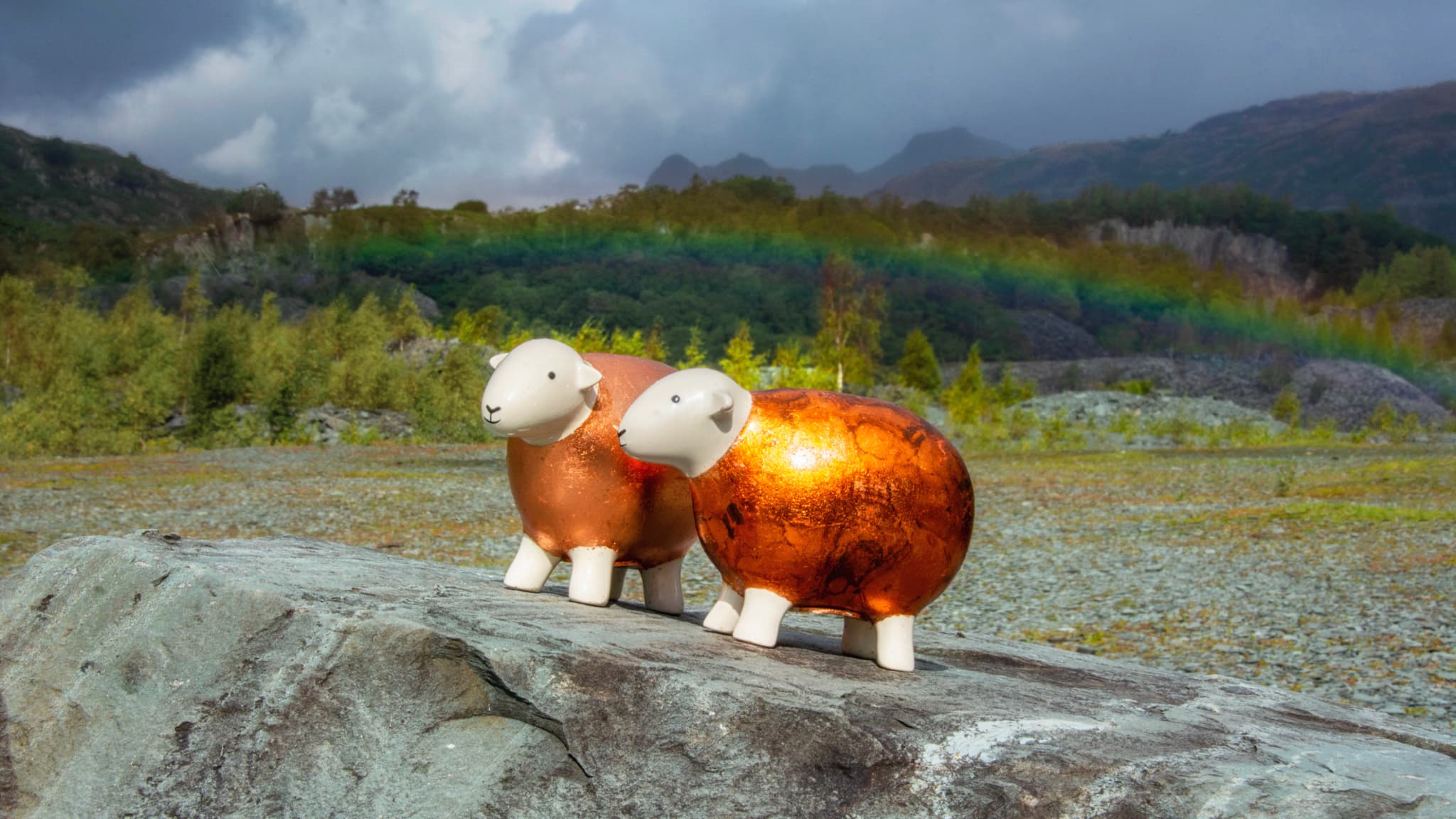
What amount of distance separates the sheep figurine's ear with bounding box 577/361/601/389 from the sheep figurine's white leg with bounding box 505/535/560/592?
0.97 meters

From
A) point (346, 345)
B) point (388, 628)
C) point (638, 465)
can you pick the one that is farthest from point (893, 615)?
point (346, 345)

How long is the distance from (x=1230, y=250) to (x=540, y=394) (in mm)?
107789

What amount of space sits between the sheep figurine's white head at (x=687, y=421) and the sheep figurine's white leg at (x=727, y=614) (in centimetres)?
71

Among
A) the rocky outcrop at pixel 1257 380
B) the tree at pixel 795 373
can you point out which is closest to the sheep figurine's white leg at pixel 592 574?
the tree at pixel 795 373

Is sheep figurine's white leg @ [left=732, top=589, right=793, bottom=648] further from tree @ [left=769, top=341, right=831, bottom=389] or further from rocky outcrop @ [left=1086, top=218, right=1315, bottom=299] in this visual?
rocky outcrop @ [left=1086, top=218, right=1315, bottom=299]

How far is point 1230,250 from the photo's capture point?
100750 millimetres

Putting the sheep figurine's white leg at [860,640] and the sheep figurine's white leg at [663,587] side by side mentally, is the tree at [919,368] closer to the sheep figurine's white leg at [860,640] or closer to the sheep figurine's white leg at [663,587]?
the sheep figurine's white leg at [663,587]

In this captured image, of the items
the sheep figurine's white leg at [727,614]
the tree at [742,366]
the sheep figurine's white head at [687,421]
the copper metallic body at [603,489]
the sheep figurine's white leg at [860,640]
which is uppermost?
the sheep figurine's white head at [687,421]

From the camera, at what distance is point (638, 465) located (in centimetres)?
546

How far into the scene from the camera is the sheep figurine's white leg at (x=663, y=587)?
596cm

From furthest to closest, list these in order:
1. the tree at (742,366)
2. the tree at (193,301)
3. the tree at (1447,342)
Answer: the tree at (1447,342), the tree at (193,301), the tree at (742,366)

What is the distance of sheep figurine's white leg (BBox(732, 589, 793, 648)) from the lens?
16.2 ft

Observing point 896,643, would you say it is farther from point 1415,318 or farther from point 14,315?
point 1415,318

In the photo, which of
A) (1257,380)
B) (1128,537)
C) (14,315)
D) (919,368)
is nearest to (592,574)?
(1128,537)
